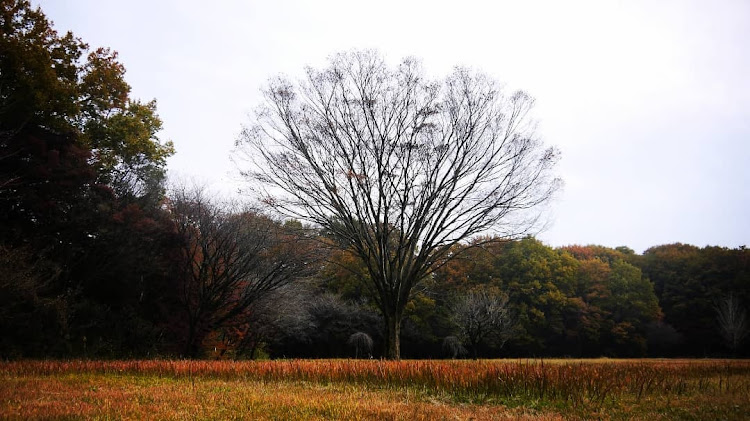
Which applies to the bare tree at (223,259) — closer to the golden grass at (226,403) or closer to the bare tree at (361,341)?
the golden grass at (226,403)

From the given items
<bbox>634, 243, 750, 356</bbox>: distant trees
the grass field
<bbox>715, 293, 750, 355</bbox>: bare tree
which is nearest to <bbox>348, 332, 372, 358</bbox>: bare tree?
the grass field

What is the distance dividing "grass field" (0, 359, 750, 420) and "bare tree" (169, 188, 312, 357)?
32.8 feet

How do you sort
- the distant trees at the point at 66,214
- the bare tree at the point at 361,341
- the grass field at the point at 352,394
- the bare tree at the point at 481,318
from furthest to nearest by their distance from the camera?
the bare tree at the point at 361,341 → the bare tree at the point at 481,318 → the distant trees at the point at 66,214 → the grass field at the point at 352,394

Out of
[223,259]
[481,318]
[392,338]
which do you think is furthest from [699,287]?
[223,259]

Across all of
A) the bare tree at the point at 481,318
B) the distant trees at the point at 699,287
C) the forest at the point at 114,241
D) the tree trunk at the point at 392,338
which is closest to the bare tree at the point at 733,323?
the distant trees at the point at 699,287

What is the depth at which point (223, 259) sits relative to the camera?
2044cm

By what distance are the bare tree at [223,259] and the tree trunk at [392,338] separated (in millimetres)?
5425

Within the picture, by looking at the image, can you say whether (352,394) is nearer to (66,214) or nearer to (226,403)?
(226,403)

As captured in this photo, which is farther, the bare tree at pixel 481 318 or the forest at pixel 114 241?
the bare tree at pixel 481 318

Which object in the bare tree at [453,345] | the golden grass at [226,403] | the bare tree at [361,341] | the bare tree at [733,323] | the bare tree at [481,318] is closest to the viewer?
the golden grass at [226,403]

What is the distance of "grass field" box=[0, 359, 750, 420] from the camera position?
5.09m

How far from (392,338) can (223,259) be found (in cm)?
906

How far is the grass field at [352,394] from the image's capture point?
5.09 m

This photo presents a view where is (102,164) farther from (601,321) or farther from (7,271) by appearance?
(601,321)
